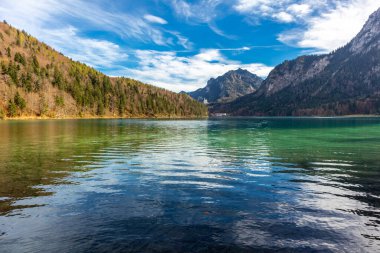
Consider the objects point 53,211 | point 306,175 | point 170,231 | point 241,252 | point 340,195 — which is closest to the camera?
point 241,252

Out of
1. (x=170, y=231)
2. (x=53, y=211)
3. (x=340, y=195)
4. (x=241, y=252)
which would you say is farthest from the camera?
(x=340, y=195)

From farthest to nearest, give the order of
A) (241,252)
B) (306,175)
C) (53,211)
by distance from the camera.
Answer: (306,175) < (53,211) < (241,252)

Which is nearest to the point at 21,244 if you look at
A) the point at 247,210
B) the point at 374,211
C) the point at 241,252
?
the point at 241,252

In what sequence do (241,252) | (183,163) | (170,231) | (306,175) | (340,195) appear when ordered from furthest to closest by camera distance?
1. (183,163)
2. (306,175)
3. (340,195)
4. (170,231)
5. (241,252)

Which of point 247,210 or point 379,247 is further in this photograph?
point 247,210

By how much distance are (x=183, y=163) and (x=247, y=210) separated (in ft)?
53.6

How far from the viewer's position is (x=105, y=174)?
24953mm

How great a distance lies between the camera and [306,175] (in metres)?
24.6

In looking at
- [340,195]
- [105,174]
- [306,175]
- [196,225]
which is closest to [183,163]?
[105,174]

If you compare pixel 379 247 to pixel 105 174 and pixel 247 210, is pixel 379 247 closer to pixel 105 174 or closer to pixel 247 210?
pixel 247 210

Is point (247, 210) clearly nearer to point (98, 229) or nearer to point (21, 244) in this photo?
point (98, 229)

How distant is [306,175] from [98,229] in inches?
709

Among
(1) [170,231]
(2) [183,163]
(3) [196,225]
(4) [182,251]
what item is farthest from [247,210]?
(2) [183,163]

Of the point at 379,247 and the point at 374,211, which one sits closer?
the point at 379,247
